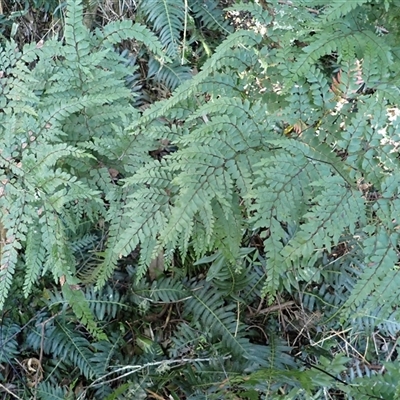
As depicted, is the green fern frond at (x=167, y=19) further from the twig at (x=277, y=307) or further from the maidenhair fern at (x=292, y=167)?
the twig at (x=277, y=307)

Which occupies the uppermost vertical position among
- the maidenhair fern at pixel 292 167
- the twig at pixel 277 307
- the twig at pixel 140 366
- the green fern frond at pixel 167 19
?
the green fern frond at pixel 167 19

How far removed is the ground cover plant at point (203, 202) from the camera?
4.66 ft

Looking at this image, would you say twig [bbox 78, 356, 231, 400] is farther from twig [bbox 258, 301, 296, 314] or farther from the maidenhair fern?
the maidenhair fern

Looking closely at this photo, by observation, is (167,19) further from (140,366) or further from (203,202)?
(140,366)

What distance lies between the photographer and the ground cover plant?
1.42 m

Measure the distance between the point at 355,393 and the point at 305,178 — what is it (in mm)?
836

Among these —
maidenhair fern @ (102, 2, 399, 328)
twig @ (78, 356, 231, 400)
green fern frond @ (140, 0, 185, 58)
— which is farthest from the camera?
green fern frond @ (140, 0, 185, 58)

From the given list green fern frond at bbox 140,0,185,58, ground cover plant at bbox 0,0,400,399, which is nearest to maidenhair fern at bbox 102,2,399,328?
ground cover plant at bbox 0,0,400,399

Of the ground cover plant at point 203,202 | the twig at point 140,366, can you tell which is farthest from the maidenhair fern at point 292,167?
the twig at point 140,366

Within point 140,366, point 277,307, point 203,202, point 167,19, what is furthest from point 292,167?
point 167,19

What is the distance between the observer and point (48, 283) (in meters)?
2.47

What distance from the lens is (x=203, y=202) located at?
1.39 metres

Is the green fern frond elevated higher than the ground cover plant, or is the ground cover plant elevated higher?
the green fern frond

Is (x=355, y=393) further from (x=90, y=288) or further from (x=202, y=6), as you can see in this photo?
(x=202, y=6)
